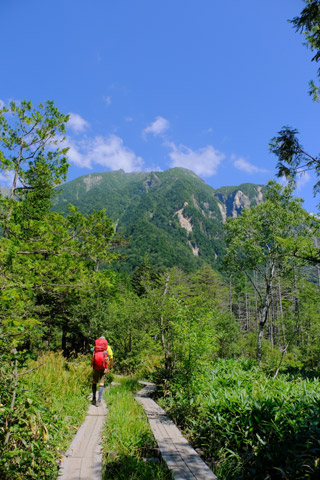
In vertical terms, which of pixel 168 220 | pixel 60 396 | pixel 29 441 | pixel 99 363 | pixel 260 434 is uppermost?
pixel 168 220

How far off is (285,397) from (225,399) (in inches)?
36.4

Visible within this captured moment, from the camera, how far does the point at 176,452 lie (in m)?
3.83

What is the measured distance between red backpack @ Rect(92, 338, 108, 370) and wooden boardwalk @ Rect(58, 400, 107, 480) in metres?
1.52

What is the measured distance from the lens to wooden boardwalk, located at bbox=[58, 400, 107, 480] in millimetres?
3141

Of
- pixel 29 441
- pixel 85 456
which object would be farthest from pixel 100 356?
pixel 29 441

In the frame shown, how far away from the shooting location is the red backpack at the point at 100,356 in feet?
21.2

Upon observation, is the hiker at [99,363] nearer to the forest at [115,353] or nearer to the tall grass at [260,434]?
the forest at [115,353]

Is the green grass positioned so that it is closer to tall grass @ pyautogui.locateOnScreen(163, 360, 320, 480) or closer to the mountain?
tall grass @ pyautogui.locateOnScreen(163, 360, 320, 480)

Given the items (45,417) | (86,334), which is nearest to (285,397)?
(45,417)

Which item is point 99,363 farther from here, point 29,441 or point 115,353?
point 115,353

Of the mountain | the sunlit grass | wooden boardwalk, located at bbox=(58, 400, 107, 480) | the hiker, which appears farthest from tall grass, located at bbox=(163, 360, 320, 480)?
the mountain

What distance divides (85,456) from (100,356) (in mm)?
3017

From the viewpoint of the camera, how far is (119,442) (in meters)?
4.23

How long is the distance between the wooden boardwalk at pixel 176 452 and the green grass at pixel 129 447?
0.37 ft
